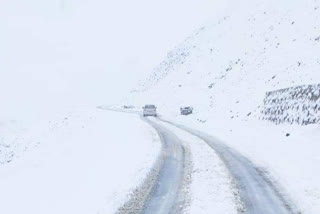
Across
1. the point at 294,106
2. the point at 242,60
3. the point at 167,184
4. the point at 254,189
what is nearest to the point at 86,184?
the point at 167,184

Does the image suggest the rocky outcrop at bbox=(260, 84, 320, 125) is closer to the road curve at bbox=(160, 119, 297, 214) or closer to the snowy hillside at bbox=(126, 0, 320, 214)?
the snowy hillside at bbox=(126, 0, 320, 214)

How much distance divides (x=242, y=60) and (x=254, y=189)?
46185 mm

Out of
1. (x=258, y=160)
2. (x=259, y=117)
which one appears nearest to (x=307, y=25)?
(x=259, y=117)

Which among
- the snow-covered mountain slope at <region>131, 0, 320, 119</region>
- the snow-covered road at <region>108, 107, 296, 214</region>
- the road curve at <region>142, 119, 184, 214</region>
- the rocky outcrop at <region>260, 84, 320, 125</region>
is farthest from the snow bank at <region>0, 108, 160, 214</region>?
the snow-covered mountain slope at <region>131, 0, 320, 119</region>

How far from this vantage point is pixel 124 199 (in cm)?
1077

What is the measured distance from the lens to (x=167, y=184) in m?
12.2

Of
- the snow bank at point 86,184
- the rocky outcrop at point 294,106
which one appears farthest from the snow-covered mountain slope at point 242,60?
the snow bank at point 86,184

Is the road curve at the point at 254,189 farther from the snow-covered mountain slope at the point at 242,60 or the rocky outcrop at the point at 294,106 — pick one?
the snow-covered mountain slope at the point at 242,60

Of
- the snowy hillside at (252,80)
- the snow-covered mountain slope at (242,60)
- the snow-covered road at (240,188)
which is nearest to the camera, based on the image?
the snow-covered road at (240,188)

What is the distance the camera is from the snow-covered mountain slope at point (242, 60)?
129 feet

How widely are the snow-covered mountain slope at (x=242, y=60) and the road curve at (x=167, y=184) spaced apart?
630 inches

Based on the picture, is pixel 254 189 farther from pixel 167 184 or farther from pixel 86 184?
pixel 86 184

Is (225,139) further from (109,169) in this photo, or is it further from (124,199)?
(124,199)

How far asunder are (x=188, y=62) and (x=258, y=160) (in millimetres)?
61204
